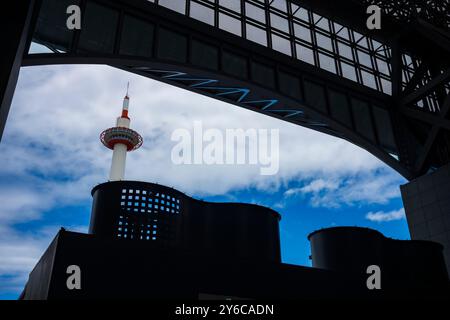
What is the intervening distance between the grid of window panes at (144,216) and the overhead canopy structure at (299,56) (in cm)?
552

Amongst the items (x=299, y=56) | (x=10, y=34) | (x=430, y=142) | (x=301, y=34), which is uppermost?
(x=301, y=34)

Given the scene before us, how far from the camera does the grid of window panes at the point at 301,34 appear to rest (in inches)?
754

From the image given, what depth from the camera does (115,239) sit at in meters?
10.3

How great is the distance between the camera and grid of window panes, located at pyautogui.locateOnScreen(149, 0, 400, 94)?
1914 cm

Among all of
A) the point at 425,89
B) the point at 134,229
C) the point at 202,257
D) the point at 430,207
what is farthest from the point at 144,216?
the point at 425,89

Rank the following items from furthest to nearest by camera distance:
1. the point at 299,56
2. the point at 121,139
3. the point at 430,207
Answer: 1. the point at 121,139
2. the point at 299,56
3. the point at 430,207

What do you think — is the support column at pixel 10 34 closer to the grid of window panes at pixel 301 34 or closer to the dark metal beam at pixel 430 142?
the grid of window panes at pixel 301 34

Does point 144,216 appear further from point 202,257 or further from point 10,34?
point 10,34

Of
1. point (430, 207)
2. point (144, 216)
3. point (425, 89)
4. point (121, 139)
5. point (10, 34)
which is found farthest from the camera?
point (121, 139)

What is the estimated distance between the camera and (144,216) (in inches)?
491

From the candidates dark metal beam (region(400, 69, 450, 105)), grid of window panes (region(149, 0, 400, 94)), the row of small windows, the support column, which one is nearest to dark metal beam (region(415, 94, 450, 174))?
Answer: dark metal beam (region(400, 69, 450, 105))

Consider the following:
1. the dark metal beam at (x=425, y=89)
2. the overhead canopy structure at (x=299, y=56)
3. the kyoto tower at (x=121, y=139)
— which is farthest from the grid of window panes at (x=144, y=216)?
the kyoto tower at (x=121, y=139)

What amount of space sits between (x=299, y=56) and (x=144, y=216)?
13.1 metres
